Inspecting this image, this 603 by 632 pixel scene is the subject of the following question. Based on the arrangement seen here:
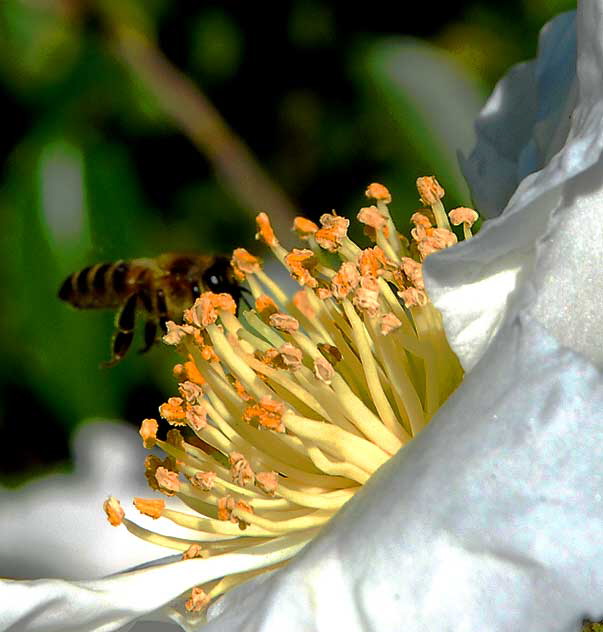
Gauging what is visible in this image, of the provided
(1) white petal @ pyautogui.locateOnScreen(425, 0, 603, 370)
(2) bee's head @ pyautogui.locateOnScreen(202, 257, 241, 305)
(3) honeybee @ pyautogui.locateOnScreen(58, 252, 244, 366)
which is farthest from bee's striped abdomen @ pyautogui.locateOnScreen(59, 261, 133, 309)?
(1) white petal @ pyautogui.locateOnScreen(425, 0, 603, 370)

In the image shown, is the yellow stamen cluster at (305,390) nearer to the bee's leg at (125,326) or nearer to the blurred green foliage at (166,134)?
the bee's leg at (125,326)

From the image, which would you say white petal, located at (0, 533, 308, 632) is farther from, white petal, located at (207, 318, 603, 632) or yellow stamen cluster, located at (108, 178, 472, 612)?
white petal, located at (207, 318, 603, 632)

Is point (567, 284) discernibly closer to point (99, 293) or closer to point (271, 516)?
point (271, 516)

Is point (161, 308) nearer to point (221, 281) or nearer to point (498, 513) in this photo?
point (221, 281)

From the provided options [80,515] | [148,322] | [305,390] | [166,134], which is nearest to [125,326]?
[148,322]

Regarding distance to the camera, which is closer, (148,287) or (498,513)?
(498,513)

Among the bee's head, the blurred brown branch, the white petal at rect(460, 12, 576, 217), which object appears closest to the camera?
the white petal at rect(460, 12, 576, 217)

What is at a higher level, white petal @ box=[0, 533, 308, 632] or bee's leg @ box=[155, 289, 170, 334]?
bee's leg @ box=[155, 289, 170, 334]
